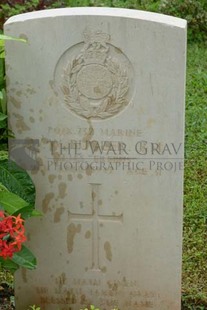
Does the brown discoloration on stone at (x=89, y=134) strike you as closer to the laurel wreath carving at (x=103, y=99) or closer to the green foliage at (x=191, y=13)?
the laurel wreath carving at (x=103, y=99)

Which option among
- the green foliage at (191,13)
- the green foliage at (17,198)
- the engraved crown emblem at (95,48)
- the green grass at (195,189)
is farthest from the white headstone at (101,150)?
the green foliage at (191,13)

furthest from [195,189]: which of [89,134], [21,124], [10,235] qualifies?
[10,235]

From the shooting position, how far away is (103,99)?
3.63m

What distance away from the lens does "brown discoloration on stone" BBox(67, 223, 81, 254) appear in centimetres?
390

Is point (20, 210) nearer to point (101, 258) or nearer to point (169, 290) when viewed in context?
point (101, 258)

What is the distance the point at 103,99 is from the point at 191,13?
581cm

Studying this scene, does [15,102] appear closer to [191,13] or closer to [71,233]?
[71,233]

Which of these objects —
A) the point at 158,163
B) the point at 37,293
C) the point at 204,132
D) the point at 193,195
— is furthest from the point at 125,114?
the point at 204,132

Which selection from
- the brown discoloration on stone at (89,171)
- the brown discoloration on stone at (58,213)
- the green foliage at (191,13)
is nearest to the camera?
the brown discoloration on stone at (89,171)

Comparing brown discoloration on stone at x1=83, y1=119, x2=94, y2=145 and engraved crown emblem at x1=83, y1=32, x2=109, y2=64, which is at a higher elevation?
engraved crown emblem at x1=83, y1=32, x2=109, y2=64

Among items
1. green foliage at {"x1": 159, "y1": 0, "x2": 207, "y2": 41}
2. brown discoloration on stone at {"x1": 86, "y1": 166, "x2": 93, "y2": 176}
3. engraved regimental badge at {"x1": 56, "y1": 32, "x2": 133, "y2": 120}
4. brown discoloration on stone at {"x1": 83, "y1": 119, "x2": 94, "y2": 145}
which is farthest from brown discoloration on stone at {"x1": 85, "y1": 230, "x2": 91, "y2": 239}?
green foliage at {"x1": 159, "y1": 0, "x2": 207, "y2": 41}

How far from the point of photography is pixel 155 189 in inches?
148

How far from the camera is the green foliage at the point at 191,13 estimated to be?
8961mm

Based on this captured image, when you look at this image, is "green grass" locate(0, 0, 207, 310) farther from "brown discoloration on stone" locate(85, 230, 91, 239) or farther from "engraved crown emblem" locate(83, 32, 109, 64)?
"engraved crown emblem" locate(83, 32, 109, 64)
